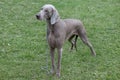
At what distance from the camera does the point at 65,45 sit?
667cm

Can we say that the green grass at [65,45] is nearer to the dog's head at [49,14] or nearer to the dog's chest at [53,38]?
the dog's chest at [53,38]

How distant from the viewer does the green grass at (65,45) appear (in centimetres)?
539

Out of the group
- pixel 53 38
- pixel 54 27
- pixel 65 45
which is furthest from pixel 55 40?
pixel 65 45

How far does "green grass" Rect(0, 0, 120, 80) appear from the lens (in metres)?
5.39

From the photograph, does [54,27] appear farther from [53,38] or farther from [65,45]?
[65,45]

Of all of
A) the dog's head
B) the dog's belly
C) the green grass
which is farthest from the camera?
the green grass

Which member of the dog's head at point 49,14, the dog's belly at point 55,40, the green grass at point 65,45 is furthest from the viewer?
the green grass at point 65,45

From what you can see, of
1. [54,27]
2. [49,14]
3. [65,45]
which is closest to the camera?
[49,14]

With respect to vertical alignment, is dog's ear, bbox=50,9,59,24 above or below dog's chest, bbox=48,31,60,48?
above

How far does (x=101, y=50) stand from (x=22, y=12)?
3.58 meters

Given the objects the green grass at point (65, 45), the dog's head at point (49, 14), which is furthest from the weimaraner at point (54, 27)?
the green grass at point (65, 45)

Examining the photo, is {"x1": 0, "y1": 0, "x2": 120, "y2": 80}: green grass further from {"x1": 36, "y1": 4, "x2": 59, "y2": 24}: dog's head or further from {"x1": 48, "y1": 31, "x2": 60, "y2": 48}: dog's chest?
{"x1": 36, "y1": 4, "x2": 59, "y2": 24}: dog's head

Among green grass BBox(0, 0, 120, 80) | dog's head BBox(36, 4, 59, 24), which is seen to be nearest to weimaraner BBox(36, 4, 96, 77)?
dog's head BBox(36, 4, 59, 24)

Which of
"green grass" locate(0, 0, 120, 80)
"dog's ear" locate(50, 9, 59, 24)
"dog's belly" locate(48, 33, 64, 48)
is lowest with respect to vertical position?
"green grass" locate(0, 0, 120, 80)
